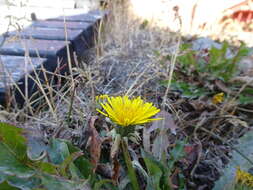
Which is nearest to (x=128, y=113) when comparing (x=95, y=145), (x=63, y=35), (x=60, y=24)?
(x=95, y=145)

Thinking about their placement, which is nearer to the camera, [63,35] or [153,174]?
[153,174]

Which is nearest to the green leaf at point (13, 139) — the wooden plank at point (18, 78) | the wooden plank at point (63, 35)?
the wooden plank at point (18, 78)

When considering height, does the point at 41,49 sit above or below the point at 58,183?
above

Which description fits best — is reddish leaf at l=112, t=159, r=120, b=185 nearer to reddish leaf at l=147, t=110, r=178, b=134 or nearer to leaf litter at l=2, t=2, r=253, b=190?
leaf litter at l=2, t=2, r=253, b=190

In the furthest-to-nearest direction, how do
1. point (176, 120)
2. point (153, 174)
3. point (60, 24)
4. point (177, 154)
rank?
point (60, 24)
point (176, 120)
point (177, 154)
point (153, 174)

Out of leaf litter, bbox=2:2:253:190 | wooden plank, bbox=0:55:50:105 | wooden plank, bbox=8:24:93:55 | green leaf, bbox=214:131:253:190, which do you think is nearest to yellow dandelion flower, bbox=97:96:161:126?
leaf litter, bbox=2:2:253:190

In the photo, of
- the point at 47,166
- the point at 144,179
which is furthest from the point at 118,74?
the point at 47,166

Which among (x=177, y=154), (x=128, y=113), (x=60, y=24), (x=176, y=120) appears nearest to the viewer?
(x=128, y=113)

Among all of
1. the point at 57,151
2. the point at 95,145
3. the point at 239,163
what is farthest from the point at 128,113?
the point at 239,163

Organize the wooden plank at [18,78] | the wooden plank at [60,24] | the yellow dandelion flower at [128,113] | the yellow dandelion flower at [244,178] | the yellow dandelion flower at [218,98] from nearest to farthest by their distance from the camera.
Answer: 1. the yellow dandelion flower at [128,113]
2. the yellow dandelion flower at [244,178]
3. the wooden plank at [18,78]
4. the yellow dandelion flower at [218,98]
5. the wooden plank at [60,24]

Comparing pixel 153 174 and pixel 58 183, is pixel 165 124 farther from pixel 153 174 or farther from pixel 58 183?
pixel 58 183

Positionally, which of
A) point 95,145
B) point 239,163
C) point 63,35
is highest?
point 63,35

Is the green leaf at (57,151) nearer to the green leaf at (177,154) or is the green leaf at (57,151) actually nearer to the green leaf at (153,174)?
the green leaf at (153,174)
